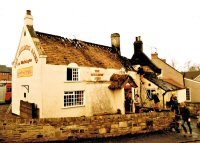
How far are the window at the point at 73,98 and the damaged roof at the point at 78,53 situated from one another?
9.39ft

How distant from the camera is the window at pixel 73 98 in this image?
19.1 meters

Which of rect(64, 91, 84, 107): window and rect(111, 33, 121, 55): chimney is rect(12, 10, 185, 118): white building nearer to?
rect(64, 91, 84, 107): window

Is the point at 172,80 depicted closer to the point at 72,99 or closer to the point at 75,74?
the point at 75,74

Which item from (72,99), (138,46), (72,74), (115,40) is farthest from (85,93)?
(138,46)

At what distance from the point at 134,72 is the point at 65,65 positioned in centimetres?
1082

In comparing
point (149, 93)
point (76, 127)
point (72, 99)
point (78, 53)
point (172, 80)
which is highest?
point (78, 53)

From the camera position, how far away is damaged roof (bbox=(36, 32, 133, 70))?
759 inches

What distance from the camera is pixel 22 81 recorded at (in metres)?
21.2

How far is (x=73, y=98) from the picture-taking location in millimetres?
19562

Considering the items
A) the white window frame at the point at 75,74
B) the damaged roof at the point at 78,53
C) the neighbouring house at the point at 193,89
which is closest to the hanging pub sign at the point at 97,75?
the damaged roof at the point at 78,53

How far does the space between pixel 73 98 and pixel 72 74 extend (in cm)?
230

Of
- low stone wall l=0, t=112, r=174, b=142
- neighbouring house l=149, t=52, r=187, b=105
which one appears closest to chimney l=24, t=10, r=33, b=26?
low stone wall l=0, t=112, r=174, b=142

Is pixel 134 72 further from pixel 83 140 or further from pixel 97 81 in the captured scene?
pixel 83 140

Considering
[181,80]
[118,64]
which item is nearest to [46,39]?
[118,64]
